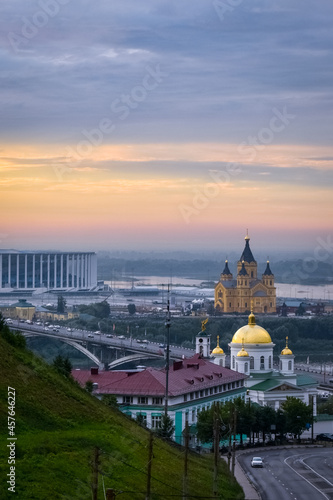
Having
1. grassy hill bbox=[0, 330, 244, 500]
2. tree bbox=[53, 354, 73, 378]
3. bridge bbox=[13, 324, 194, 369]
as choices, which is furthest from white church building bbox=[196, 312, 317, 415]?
grassy hill bbox=[0, 330, 244, 500]

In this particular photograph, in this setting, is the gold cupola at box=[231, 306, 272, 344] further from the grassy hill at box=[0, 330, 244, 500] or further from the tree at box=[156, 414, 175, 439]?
the grassy hill at box=[0, 330, 244, 500]

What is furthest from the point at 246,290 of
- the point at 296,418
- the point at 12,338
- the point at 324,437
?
the point at 12,338

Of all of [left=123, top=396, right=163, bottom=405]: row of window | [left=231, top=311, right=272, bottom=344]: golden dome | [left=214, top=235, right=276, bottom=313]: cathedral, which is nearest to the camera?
[left=123, top=396, right=163, bottom=405]: row of window

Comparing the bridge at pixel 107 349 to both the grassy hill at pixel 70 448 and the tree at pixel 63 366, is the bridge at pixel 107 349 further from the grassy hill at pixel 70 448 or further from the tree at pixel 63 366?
the grassy hill at pixel 70 448

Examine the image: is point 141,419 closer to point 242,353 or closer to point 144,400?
point 144,400

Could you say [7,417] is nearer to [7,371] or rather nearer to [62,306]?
[7,371]

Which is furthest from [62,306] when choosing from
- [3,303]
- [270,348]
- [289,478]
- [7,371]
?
[7,371]
